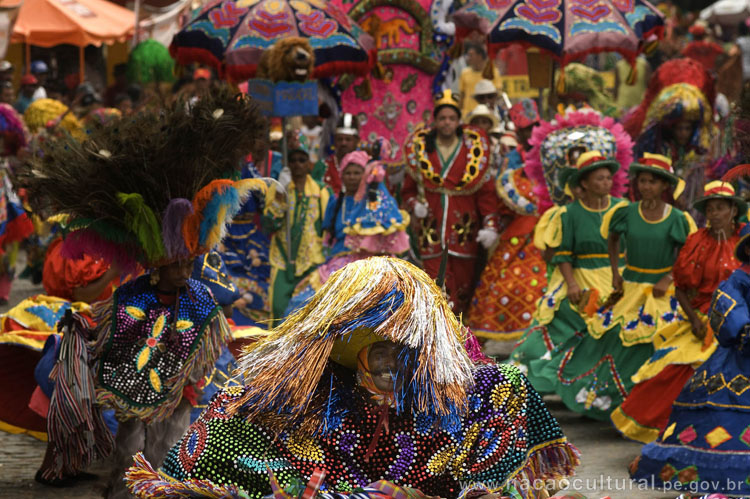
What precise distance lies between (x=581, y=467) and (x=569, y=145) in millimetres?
3096

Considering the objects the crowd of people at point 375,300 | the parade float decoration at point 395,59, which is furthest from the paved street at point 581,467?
the parade float decoration at point 395,59

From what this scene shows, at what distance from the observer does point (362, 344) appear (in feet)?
14.0

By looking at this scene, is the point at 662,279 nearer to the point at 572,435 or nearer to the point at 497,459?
the point at 572,435

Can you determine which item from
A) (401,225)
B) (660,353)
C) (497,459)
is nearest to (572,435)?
(660,353)

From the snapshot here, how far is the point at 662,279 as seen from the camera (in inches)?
322

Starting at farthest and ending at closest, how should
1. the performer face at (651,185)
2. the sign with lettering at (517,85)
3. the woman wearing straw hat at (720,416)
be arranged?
the sign with lettering at (517,85) → the performer face at (651,185) → the woman wearing straw hat at (720,416)

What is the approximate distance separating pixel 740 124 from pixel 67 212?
3.30 meters

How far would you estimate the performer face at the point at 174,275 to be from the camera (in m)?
6.16

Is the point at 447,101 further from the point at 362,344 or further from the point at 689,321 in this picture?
the point at 362,344

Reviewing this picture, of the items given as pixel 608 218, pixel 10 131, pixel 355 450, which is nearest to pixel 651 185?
pixel 608 218

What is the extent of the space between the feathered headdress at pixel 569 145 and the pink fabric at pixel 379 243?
115 cm

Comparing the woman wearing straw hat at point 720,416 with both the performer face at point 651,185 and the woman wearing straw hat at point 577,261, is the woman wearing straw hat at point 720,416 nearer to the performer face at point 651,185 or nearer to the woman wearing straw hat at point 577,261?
the performer face at point 651,185

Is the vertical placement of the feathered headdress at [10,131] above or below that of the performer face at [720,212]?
below

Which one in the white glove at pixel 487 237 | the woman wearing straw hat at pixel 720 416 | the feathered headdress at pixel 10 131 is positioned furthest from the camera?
the feathered headdress at pixel 10 131
